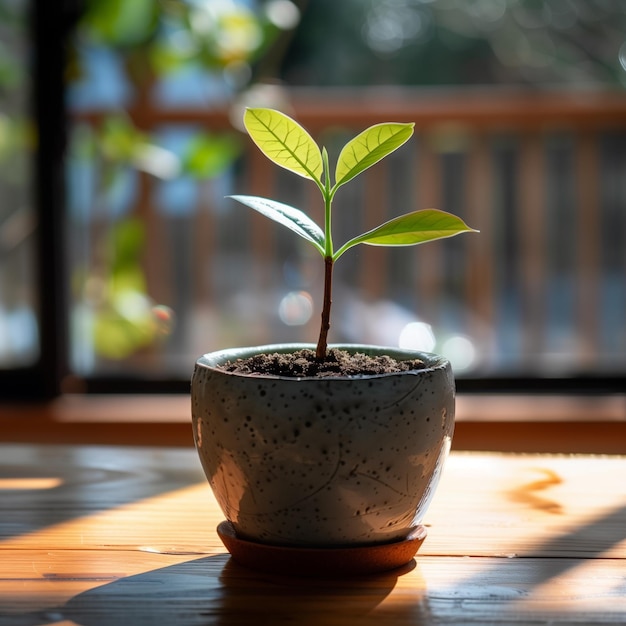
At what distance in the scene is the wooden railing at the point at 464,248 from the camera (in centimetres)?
248

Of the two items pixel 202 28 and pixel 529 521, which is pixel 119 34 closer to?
pixel 202 28

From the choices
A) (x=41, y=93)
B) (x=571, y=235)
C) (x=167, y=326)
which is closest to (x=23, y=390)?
(x=167, y=326)

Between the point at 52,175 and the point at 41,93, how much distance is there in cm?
17

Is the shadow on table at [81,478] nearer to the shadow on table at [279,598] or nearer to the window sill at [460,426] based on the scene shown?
the shadow on table at [279,598]

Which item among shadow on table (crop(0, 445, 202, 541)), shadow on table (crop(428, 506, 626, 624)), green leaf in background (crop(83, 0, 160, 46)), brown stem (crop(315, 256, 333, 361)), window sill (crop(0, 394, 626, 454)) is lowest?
window sill (crop(0, 394, 626, 454))

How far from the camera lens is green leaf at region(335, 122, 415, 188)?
1.89 ft

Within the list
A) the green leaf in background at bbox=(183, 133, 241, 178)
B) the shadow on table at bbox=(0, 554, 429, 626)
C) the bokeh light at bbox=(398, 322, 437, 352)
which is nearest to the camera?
the shadow on table at bbox=(0, 554, 429, 626)

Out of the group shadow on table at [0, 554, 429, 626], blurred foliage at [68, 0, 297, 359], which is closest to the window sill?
blurred foliage at [68, 0, 297, 359]

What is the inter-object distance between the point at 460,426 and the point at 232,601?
4.42 feet

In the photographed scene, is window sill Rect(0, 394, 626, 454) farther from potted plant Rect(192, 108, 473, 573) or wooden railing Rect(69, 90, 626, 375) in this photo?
potted plant Rect(192, 108, 473, 573)

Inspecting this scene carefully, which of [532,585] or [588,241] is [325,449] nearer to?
[532,585]

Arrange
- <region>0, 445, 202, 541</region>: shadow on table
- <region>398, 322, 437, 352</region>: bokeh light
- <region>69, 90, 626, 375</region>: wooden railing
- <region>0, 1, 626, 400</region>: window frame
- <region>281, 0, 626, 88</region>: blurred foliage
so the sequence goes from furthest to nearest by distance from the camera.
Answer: <region>69, 90, 626, 375</region>: wooden railing → <region>398, 322, 437, 352</region>: bokeh light → <region>281, 0, 626, 88</region>: blurred foliage → <region>0, 1, 626, 400</region>: window frame → <region>0, 445, 202, 541</region>: shadow on table

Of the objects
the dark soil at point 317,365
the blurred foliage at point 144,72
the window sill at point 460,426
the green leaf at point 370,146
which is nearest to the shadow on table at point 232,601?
the dark soil at point 317,365

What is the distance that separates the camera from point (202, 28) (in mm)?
1895
